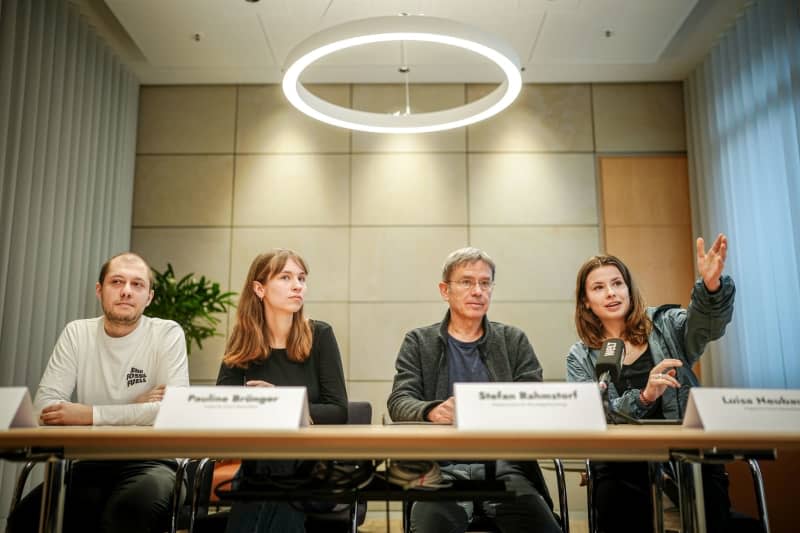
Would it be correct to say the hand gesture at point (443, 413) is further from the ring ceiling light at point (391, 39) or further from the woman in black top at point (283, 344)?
the ring ceiling light at point (391, 39)

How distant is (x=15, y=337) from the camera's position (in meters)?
3.53

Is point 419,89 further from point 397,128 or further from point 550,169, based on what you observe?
point 397,128

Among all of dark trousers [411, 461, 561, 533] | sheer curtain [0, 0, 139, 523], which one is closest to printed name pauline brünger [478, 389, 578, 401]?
dark trousers [411, 461, 561, 533]

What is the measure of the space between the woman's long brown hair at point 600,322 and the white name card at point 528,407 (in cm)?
108

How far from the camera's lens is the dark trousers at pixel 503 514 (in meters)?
1.96

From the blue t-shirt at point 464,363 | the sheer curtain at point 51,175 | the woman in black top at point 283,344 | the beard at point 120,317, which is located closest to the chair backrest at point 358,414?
the woman in black top at point 283,344

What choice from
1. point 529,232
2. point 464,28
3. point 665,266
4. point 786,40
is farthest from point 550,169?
point 464,28

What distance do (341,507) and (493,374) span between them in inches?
29.9

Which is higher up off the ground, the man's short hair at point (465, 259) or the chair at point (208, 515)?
the man's short hair at point (465, 259)

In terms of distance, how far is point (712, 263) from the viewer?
2225 mm

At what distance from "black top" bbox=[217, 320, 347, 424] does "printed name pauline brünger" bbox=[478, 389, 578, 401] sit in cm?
107

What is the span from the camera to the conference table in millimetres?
1395

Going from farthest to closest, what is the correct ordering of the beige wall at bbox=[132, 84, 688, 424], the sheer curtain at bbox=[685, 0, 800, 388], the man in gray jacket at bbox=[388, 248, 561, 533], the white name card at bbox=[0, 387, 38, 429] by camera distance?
the beige wall at bbox=[132, 84, 688, 424] < the sheer curtain at bbox=[685, 0, 800, 388] < the man in gray jacket at bbox=[388, 248, 561, 533] < the white name card at bbox=[0, 387, 38, 429]

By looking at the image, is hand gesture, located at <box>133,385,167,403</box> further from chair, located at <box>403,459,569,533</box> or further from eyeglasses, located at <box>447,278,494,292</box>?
eyeglasses, located at <box>447,278,494,292</box>
